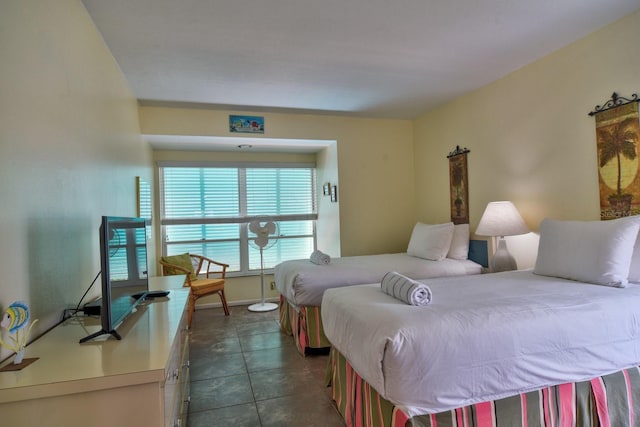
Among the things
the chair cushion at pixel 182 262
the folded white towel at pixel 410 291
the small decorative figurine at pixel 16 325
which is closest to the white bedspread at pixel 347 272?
the folded white towel at pixel 410 291

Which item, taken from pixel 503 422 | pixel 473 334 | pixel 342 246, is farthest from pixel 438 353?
pixel 342 246

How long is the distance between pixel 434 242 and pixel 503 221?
0.80 metres

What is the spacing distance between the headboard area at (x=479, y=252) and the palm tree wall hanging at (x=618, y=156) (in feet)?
3.96

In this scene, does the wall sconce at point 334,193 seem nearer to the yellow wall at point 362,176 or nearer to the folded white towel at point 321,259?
the yellow wall at point 362,176

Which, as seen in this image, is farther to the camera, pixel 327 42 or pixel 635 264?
pixel 327 42

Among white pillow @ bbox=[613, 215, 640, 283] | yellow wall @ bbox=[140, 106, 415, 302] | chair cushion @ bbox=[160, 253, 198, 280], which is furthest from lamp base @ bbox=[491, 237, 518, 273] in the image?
chair cushion @ bbox=[160, 253, 198, 280]

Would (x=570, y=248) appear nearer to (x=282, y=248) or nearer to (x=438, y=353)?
(x=438, y=353)

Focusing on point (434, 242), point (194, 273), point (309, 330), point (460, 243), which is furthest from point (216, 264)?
point (460, 243)

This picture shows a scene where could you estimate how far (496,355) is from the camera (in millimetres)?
1537

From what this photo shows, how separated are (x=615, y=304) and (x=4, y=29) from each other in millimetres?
2962

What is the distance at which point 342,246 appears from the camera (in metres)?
4.73

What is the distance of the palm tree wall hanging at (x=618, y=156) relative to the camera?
7.84ft

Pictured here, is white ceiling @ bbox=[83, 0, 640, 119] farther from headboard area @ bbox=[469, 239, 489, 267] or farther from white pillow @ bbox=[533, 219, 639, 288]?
headboard area @ bbox=[469, 239, 489, 267]

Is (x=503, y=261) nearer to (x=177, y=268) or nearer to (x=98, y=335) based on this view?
(x=98, y=335)
